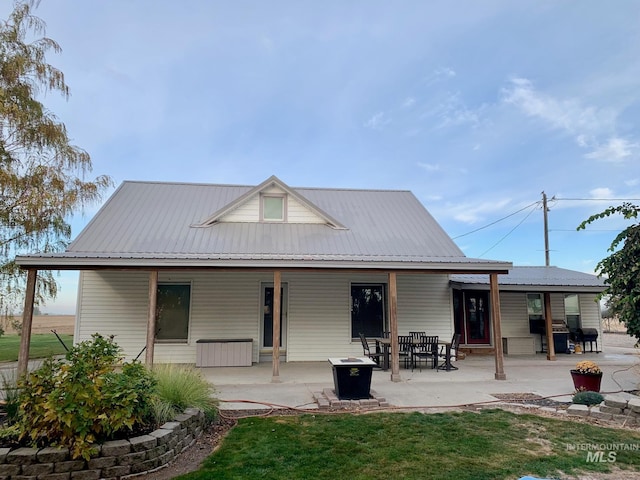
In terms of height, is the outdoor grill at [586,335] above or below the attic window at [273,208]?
below

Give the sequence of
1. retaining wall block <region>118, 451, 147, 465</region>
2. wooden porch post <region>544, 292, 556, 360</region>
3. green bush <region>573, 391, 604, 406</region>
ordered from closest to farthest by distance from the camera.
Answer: retaining wall block <region>118, 451, 147, 465</region>, green bush <region>573, 391, 604, 406</region>, wooden porch post <region>544, 292, 556, 360</region>

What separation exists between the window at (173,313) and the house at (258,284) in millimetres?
26

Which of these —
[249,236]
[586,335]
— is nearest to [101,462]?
[249,236]

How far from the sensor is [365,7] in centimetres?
1055

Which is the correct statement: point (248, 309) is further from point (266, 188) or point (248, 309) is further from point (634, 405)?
point (634, 405)

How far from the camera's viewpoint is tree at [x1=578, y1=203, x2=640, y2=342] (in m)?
6.46

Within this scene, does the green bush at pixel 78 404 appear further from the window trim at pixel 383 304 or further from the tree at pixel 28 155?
the window trim at pixel 383 304

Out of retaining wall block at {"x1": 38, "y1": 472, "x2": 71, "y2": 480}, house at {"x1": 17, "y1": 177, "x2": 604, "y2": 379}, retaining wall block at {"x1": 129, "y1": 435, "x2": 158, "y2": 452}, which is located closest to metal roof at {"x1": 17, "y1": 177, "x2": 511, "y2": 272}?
house at {"x1": 17, "y1": 177, "x2": 604, "y2": 379}

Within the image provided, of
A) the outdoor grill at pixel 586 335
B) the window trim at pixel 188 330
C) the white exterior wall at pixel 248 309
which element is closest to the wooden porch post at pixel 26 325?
the white exterior wall at pixel 248 309

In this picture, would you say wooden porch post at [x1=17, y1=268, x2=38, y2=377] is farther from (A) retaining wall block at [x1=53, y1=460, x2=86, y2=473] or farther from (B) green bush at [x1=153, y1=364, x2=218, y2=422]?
(A) retaining wall block at [x1=53, y1=460, x2=86, y2=473]

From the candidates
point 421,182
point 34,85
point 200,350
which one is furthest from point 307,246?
point 421,182

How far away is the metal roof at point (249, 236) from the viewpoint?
7805 millimetres

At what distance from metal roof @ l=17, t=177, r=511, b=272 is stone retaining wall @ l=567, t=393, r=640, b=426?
3.29 m

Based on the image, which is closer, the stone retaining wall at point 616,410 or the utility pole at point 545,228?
the stone retaining wall at point 616,410
